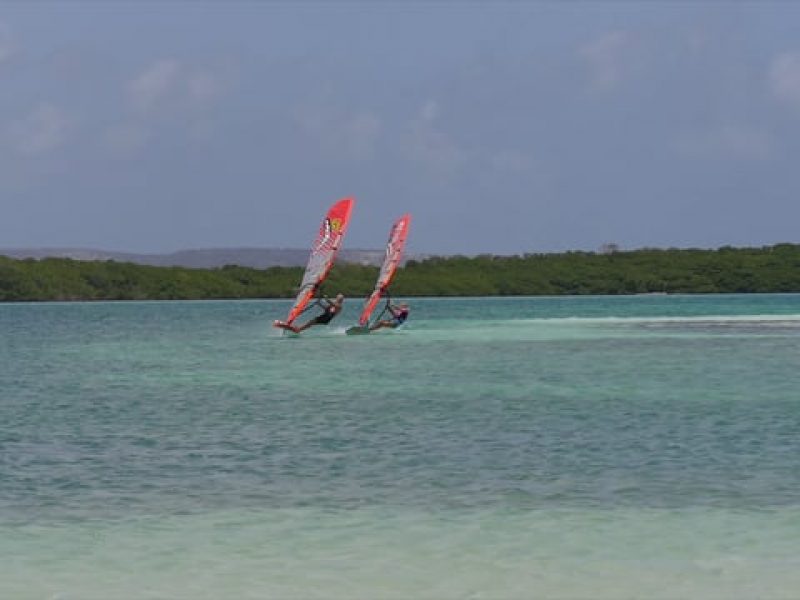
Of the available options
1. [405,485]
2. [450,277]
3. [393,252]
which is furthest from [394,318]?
[450,277]

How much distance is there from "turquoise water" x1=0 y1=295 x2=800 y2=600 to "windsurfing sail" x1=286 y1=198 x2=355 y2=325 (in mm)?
15101

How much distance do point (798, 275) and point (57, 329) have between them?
114 metres

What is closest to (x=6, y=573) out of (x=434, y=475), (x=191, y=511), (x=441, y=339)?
(x=191, y=511)

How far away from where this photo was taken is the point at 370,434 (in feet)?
69.4

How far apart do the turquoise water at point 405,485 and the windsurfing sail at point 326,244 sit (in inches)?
595

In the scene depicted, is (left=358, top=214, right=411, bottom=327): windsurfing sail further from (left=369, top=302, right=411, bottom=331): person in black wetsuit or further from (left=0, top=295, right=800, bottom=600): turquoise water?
(left=0, top=295, right=800, bottom=600): turquoise water

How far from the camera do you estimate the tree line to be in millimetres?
167375

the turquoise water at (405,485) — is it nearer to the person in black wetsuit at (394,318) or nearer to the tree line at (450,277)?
the person in black wetsuit at (394,318)

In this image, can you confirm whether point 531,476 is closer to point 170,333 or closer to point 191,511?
point 191,511

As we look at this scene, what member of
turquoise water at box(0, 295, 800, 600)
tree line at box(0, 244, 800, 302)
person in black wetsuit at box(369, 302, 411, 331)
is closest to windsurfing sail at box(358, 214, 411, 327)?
person in black wetsuit at box(369, 302, 411, 331)

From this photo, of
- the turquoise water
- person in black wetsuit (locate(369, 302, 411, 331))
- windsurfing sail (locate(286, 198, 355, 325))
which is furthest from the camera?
person in black wetsuit (locate(369, 302, 411, 331))

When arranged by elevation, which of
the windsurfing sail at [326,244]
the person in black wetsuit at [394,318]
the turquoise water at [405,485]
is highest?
the windsurfing sail at [326,244]

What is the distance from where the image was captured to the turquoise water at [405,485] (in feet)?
38.0

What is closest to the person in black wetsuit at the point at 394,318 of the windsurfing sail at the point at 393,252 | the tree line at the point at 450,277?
the windsurfing sail at the point at 393,252
